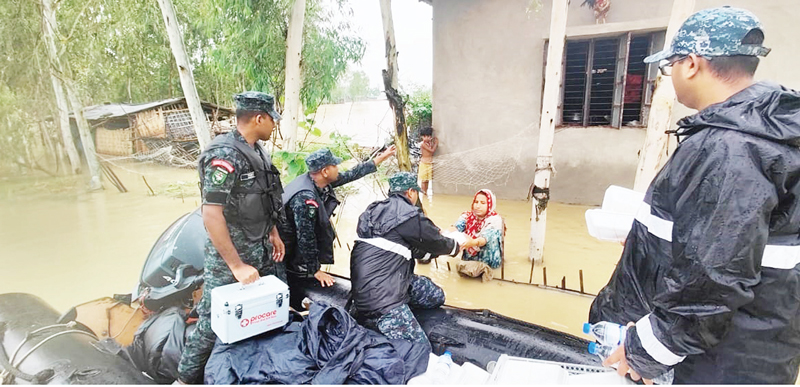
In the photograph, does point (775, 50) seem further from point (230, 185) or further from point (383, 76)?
point (230, 185)

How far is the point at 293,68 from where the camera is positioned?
5176 millimetres

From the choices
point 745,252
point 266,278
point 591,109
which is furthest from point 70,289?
point 591,109

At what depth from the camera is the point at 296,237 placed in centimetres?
322

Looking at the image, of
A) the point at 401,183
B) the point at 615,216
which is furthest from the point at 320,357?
the point at 615,216

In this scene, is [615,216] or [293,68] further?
[293,68]

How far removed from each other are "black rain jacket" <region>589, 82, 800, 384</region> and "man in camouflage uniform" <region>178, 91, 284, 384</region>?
202 cm

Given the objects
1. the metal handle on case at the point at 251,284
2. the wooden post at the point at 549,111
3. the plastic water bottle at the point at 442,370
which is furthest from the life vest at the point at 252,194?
the wooden post at the point at 549,111

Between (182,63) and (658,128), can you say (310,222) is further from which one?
(182,63)

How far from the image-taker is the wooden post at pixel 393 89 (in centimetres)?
484

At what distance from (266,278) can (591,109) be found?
19.8 feet

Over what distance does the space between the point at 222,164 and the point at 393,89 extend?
296 centimetres

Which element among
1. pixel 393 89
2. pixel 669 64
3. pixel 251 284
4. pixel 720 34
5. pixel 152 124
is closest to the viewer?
pixel 720 34

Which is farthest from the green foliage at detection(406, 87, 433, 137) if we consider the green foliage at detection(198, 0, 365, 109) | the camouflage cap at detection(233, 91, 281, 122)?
the camouflage cap at detection(233, 91, 281, 122)

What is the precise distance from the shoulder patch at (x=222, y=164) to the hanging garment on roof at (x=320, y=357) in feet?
3.06
